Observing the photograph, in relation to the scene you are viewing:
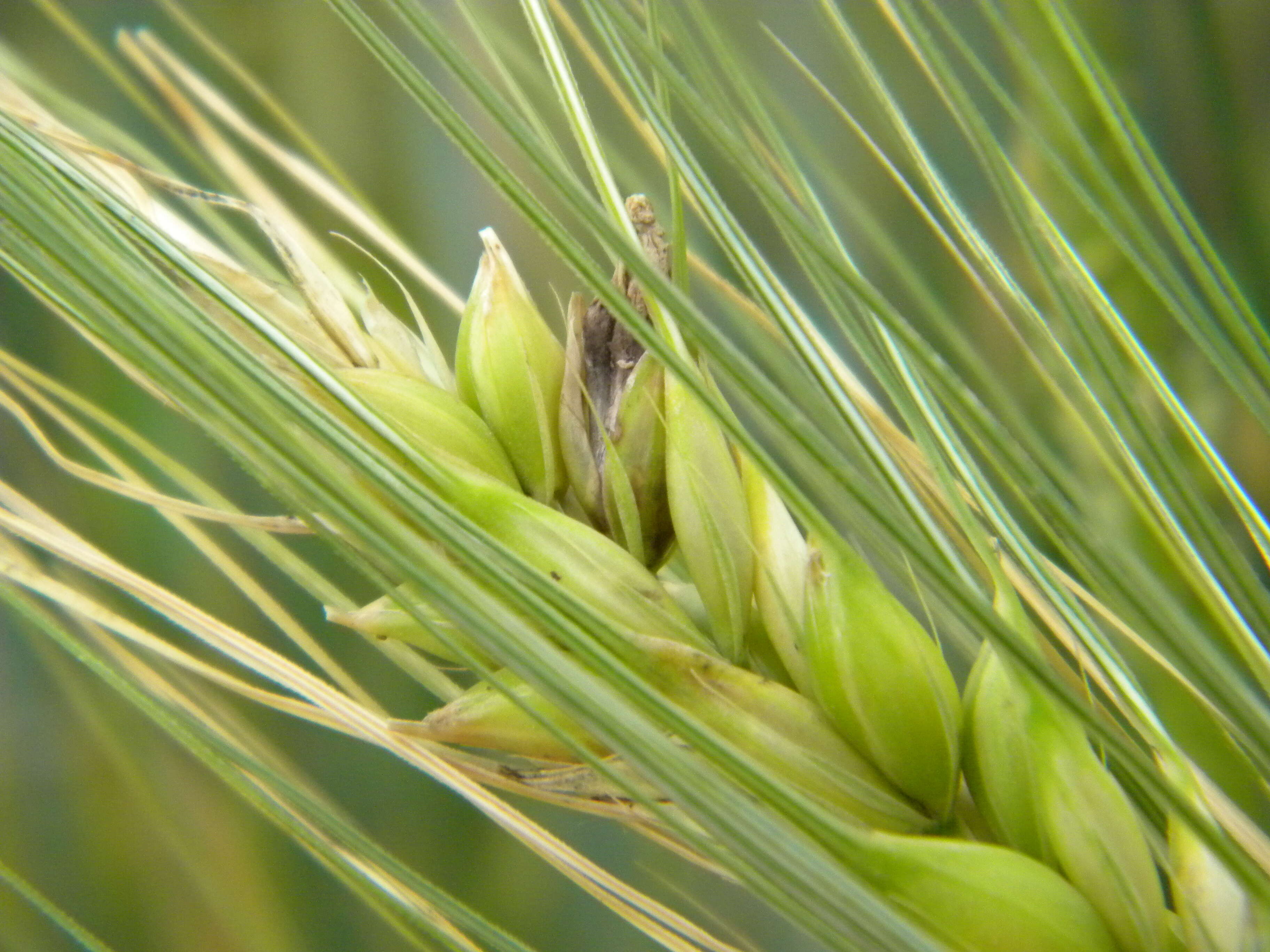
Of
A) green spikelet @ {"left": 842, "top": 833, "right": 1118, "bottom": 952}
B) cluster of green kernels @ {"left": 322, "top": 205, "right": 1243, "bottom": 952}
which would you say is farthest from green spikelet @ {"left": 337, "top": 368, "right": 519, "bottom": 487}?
green spikelet @ {"left": 842, "top": 833, "right": 1118, "bottom": 952}

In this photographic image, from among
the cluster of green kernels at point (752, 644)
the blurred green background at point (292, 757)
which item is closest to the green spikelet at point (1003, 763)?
the cluster of green kernels at point (752, 644)

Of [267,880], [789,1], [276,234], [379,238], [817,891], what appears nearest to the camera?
[817,891]

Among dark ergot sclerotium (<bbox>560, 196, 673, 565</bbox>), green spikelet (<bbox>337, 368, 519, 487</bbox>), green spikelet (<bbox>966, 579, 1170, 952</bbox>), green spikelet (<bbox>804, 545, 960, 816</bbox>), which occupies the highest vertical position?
green spikelet (<bbox>337, 368, 519, 487</bbox>)

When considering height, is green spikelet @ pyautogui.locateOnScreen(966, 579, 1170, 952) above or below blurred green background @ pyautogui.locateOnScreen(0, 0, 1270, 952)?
below

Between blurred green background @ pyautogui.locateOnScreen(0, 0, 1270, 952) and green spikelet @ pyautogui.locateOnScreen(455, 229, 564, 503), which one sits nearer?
green spikelet @ pyautogui.locateOnScreen(455, 229, 564, 503)

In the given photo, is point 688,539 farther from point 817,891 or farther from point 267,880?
point 267,880

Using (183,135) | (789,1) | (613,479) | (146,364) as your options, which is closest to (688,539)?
(613,479)

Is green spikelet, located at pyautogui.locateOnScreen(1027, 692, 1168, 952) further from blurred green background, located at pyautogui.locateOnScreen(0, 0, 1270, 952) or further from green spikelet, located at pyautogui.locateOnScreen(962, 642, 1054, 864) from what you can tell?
blurred green background, located at pyautogui.locateOnScreen(0, 0, 1270, 952)
